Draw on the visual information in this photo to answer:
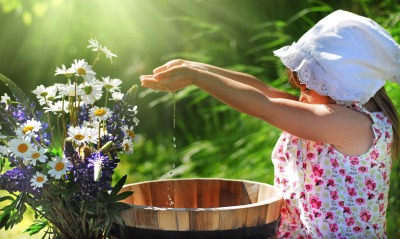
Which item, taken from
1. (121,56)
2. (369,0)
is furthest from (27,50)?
(369,0)

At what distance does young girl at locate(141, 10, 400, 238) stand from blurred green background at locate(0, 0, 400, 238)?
0.96 meters

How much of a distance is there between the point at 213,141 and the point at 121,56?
157 cm

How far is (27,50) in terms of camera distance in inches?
232

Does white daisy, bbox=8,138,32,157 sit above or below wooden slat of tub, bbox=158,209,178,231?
above

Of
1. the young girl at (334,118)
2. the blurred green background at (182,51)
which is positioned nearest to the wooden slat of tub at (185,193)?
the young girl at (334,118)

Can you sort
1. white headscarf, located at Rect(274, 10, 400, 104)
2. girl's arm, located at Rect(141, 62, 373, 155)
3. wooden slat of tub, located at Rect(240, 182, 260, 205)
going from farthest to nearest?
wooden slat of tub, located at Rect(240, 182, 260, 205) < white headscarf, located at Rect(274, 10, 400, 104) < girl's arm, located at Rect(141, 62, 373, 155)

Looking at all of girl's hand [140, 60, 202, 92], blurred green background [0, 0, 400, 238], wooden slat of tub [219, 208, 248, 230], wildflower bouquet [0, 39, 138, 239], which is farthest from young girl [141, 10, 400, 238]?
blurred green background [0, 0, 400, 238]

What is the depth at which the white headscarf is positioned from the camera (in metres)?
2.14

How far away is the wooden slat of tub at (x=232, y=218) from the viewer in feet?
6.18

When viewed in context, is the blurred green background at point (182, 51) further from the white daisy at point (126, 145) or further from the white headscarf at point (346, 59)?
the white daisy at point (126, 145)

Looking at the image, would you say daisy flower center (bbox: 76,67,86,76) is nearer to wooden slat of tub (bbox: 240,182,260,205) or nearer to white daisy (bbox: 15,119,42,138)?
white daisy (bbox: 15,119,42,138)

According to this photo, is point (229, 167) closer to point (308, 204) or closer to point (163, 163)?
point (163, 163)

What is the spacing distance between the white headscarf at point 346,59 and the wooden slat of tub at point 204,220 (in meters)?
0.57

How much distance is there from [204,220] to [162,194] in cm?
56
